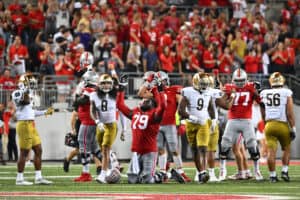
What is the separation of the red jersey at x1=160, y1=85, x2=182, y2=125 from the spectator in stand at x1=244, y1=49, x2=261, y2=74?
8.55m

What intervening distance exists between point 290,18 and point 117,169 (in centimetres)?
1387

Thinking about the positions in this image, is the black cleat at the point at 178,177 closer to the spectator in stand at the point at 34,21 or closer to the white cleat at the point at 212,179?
the white cleat at the point at 212,179

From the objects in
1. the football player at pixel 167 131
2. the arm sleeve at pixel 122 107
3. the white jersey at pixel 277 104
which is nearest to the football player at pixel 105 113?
the arm sleeve at pixel 122 107

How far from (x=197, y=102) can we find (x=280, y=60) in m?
10.4

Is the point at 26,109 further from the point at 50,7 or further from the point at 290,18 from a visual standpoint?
the point at 290,18

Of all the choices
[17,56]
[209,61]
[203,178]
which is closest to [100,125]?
[203,178]

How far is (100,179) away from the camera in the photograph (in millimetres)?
17922

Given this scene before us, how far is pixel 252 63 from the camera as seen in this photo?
27.8 meters

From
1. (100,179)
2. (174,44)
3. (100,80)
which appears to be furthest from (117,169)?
(174,44)

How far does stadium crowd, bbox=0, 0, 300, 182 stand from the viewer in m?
26.0

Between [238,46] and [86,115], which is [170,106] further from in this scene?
[238,46]

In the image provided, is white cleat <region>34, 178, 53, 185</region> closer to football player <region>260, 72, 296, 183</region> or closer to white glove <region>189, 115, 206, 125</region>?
white glove <region>189, 115, 206, 125</region>

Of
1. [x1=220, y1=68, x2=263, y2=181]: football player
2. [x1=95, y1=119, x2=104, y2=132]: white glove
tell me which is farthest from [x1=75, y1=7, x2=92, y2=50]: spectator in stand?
[x1=95, y1=119, x2=104, y2=132]: white glove

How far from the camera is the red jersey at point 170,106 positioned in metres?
18.8
